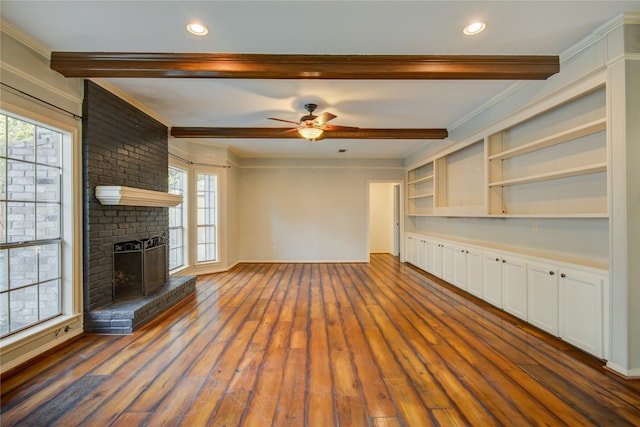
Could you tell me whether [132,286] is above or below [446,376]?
above

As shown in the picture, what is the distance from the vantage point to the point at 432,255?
5637 millimetres

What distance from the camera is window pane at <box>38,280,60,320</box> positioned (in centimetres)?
265

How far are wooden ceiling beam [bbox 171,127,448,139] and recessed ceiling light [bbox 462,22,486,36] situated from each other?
8.67 ft

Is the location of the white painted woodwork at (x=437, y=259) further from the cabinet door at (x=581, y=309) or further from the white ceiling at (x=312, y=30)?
the white ceiling at (x=312, y=30)

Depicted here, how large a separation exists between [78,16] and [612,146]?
4310 millimetres

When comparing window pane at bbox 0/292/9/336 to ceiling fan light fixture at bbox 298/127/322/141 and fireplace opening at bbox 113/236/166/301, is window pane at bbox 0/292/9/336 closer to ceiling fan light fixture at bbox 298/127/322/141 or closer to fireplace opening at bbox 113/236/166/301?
fireplace opening at bbox 113/236/166/301

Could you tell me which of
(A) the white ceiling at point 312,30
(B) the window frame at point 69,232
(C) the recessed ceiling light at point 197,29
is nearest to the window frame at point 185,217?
(A) the white ceiling at point 312,30

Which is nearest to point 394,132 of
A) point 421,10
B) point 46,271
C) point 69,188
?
point 421,10

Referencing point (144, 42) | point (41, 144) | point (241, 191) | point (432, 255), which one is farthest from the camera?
point (241, 191)

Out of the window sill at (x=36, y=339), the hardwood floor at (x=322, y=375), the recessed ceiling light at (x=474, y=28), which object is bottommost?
the hardwood floor at (x=322, y=375)

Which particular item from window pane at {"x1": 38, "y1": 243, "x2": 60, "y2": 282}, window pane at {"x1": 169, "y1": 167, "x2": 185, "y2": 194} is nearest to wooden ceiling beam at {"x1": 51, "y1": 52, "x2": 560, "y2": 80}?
window pane at {"x1": 38, "y1": 243, "x2": 60, "y2": 282}

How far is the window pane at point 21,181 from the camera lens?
2.38 metres

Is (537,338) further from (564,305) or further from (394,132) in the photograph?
(394,132)

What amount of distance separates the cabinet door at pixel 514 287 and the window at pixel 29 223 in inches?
196
